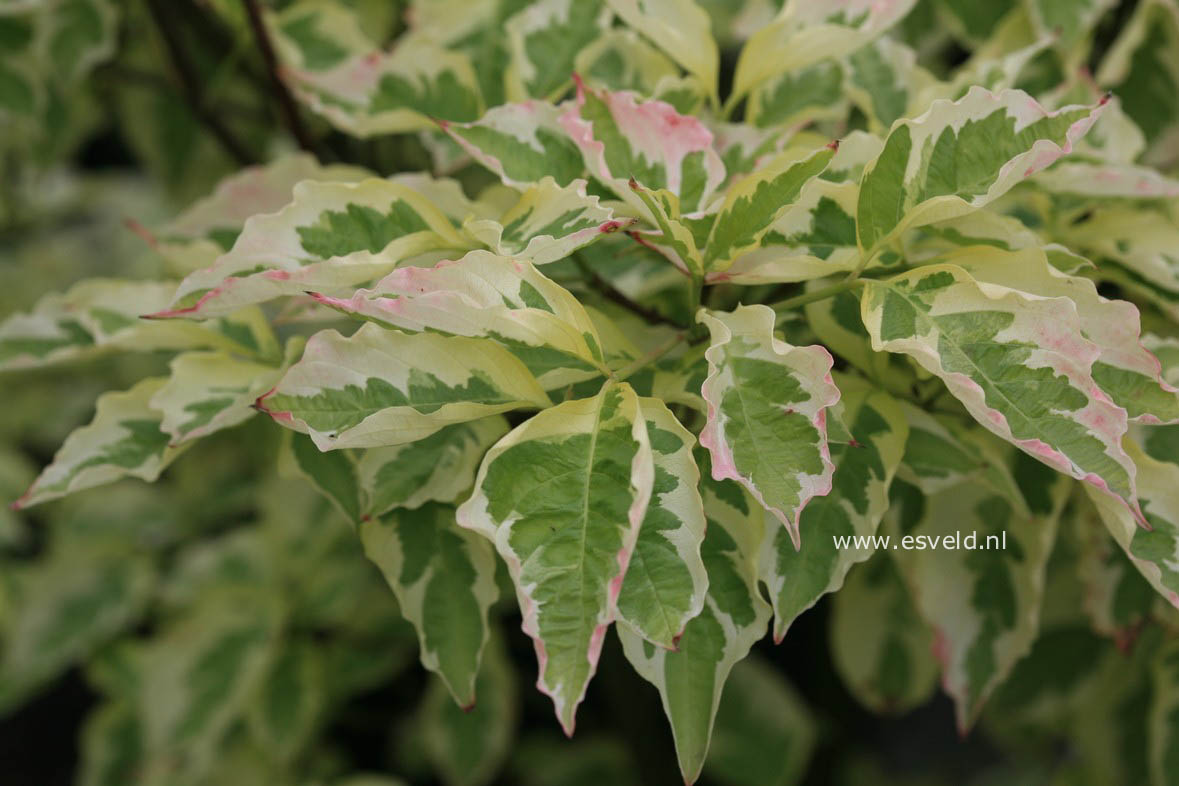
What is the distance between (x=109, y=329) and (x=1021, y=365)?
565mm

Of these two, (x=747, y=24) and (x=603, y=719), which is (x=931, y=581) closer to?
(x=747, y=24)

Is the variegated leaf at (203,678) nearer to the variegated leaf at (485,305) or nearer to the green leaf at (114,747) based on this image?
the green leaf at (114,747)

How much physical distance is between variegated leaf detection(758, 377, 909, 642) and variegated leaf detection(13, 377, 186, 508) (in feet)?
1.22

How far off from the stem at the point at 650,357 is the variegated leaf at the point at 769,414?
0.21 feet

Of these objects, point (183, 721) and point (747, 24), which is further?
point (183, 721)

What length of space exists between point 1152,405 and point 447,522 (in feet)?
1.33

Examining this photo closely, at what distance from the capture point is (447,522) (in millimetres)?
650

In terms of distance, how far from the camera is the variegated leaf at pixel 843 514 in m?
0.56

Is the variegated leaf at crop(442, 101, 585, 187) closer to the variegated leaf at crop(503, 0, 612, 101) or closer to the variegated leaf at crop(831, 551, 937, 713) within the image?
the variegated leaf at crop(503, 0, 612, 101)

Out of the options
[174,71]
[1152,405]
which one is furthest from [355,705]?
[1152,405]

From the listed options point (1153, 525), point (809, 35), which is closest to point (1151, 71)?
point (809, 35)

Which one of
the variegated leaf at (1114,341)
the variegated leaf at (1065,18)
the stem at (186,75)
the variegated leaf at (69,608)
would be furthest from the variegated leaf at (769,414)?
the variegated leaf at (69,608)

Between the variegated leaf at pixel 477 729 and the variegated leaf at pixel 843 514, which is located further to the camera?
the variegated leaf at pixel 477 729

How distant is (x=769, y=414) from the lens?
51 centimetres
